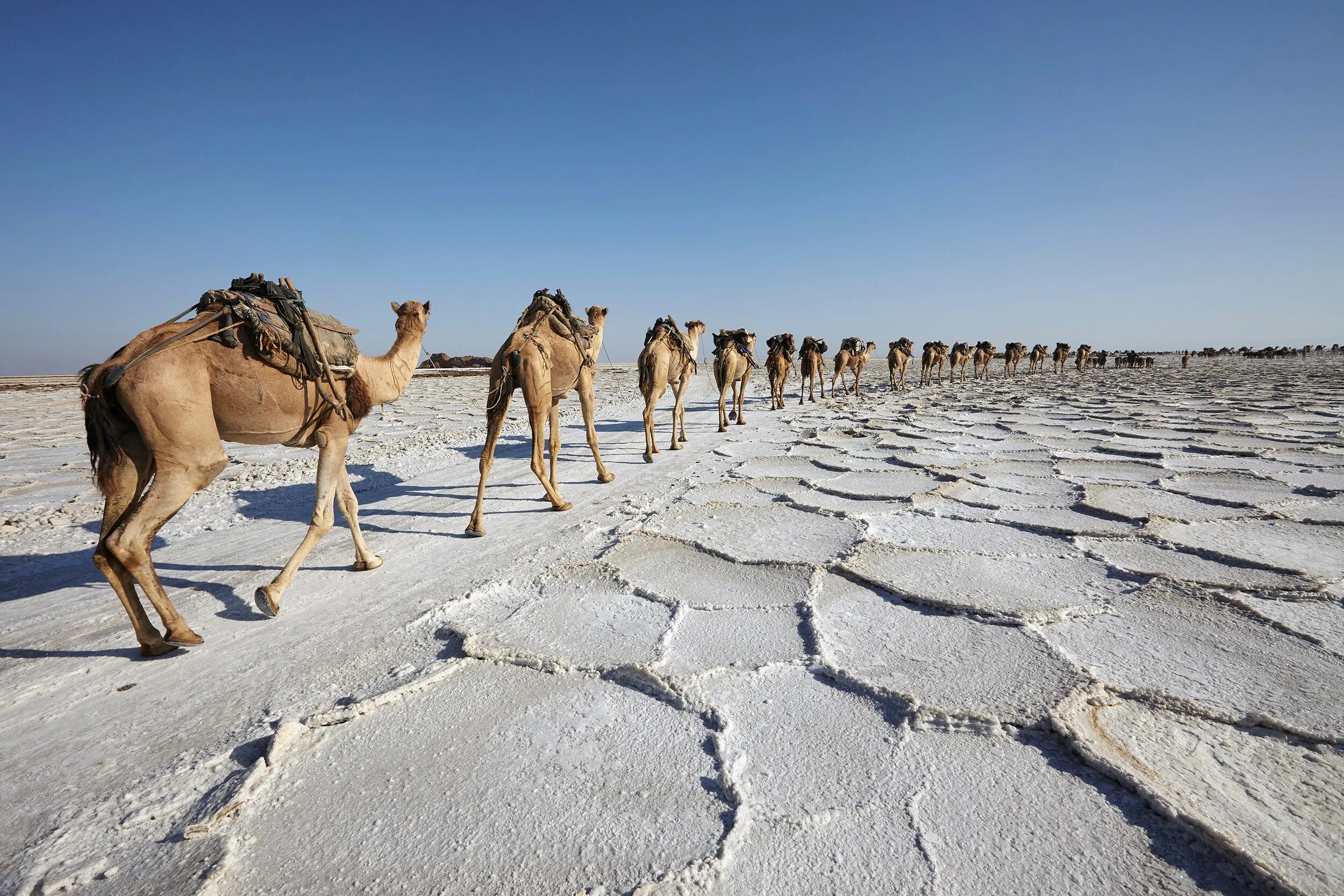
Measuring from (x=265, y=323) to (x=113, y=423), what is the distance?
68 centimetres

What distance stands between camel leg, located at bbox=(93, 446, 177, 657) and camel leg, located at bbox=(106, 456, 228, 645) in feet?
0.12

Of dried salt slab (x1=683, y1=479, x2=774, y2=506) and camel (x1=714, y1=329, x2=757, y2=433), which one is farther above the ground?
camel (x1=714, y1=329, x2=757, y2=433)

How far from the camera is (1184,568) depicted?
2.82 meters

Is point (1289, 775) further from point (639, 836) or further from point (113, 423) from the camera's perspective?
point (113, 423)

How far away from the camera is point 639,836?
138 cm

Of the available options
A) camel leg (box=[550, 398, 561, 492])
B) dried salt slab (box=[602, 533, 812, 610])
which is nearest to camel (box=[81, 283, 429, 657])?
dried salt slab (box=[602, 533, 812, 610])

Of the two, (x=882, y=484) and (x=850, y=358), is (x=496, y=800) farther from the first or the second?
(x=850, y=358)

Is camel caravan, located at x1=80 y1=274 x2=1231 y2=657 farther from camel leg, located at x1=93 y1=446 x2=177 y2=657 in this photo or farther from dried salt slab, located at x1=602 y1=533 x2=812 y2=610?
dried salt slab, located at x1=602 y1=533 x2=812 y2=610

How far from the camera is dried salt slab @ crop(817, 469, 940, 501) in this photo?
4.51 m

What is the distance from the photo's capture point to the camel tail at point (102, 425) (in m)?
2.28

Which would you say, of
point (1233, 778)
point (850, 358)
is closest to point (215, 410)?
point (1233, 778)

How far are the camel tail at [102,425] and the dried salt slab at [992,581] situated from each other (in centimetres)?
324

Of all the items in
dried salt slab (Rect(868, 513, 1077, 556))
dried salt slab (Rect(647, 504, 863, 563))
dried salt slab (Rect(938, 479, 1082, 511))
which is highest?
dried salt slab (Rect(938, 479, 1082, 511))

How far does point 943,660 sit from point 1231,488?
4042mm
